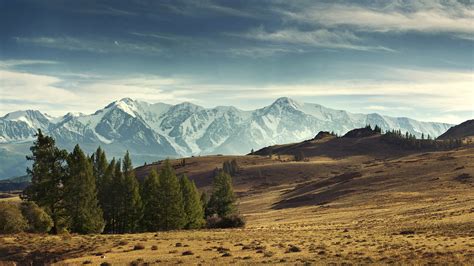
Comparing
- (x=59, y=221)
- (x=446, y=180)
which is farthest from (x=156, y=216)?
(x=446, y=180)

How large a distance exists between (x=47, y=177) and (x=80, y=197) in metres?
5.25

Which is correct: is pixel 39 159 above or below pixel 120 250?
above

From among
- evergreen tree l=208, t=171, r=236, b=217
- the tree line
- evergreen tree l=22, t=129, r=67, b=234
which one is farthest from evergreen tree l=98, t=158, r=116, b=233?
evergreen tree l=208, t=171, r=236, b=217

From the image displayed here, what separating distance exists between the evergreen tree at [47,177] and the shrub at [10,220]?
14.9 ft

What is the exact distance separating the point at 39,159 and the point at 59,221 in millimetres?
8948

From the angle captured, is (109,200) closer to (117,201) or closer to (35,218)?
(117,201)

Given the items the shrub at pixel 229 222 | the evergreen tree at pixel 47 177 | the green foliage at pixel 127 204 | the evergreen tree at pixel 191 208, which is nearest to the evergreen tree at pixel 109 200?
the green foliage at pixel 127 204

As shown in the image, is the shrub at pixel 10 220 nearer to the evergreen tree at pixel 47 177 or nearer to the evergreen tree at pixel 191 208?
the evergreen tree at pixel 47 177

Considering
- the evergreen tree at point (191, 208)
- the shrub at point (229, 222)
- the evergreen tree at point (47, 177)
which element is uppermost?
the evergreen tree at point (47, 177)

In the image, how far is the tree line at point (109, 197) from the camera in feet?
189

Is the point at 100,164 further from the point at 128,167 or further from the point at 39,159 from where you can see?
the point at 39,159

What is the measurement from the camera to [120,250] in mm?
40344

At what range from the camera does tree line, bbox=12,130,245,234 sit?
57.5 metres

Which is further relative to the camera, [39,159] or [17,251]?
[39,159]
